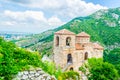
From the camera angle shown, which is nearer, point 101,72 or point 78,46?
point 101,72

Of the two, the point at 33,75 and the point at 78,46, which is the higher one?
the point at 33,75

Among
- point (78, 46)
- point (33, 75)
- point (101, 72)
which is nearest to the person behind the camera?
point (33, 75)

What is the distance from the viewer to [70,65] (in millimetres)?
56281

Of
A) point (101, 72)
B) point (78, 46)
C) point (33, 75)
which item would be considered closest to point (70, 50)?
point (78, 46)

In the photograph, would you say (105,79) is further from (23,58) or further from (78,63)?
(23,58)

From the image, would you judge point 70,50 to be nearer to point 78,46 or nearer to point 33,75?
point 78,46

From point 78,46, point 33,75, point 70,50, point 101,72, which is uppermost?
point 33,75

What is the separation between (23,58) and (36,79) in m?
1.69

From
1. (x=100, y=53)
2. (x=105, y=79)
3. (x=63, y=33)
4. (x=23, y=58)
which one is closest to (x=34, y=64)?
(x=23, y=58)

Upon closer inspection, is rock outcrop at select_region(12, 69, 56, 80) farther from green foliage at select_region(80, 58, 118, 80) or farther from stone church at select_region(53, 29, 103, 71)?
stone church at select_region(53, 29, 103, 71)

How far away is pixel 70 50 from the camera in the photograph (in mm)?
56156

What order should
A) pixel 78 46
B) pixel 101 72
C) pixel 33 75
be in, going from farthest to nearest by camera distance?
1. pixel 78 46
2. pixel 101 72
3. pixel 33 75

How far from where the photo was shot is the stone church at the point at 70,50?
5544 cm

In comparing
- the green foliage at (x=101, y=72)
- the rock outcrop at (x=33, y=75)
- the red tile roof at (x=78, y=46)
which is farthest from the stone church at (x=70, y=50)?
the rock outcrop at (x=33, y=75)
